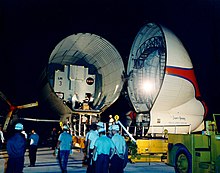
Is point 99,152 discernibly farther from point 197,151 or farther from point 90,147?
point 197,151

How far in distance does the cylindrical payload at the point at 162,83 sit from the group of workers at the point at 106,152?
7.28m

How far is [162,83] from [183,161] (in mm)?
6625

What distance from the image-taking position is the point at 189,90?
54.4ft

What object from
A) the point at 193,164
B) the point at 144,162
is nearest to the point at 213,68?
the point at 144,162

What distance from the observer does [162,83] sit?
598 inches

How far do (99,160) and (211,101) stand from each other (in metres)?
13.5

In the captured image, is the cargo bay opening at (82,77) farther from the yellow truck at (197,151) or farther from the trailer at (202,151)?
the trailer at (202,151)

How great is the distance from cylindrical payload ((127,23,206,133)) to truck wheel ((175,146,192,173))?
201 inches

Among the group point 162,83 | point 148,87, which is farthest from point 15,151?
point 148,87

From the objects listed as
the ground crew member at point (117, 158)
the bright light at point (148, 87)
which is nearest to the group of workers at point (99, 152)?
the ground crew member at point (117, 158)

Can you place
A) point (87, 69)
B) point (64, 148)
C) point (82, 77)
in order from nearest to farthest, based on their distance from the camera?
1. point (64, 148)
2. point (82, 77)
3. point (87, 69)

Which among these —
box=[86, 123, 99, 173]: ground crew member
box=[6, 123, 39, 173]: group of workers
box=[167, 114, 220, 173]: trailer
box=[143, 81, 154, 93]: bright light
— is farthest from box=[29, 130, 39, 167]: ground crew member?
box=[143, 81, 154, 93]: bright light

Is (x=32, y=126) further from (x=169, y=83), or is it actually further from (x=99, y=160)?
(x=99, y=160)

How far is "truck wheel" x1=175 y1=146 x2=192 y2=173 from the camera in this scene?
340 inches
